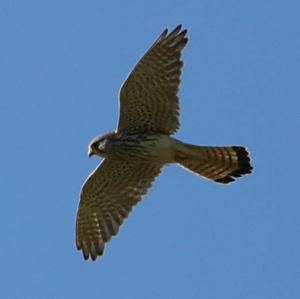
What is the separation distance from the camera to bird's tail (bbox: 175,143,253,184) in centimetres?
1504

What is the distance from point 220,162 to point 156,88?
127 cm

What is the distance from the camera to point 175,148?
15.0 metres

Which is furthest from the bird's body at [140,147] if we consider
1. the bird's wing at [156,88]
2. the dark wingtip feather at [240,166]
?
the dark wingtip feather at [240,166]

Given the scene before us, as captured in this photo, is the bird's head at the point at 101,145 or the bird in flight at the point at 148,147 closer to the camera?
the bird in flight at the point at 148,147

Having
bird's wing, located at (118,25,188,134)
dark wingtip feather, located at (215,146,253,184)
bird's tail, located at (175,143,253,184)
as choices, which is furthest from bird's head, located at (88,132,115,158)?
dark wingtip feather, located at (215,146,253,184)

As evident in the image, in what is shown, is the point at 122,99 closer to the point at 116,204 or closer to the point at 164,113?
the point at 164,113

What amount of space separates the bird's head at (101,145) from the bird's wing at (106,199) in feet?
0.88

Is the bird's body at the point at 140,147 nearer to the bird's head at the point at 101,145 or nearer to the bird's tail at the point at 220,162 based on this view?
the bird's head at the point at 101,145

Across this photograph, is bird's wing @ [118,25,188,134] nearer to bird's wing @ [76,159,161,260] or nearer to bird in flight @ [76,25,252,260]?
bird in flight @ [76,25,252,260]

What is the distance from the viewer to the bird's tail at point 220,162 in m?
15.0

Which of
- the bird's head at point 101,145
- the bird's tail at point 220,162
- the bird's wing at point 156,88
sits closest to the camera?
the bird's wing at point 156,88

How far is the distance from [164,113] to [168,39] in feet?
3.16

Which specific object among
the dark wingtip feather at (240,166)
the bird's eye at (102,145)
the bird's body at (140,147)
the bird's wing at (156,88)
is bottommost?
the dark wingtip feather at (240,166)

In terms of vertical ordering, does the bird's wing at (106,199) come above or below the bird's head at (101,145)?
below
